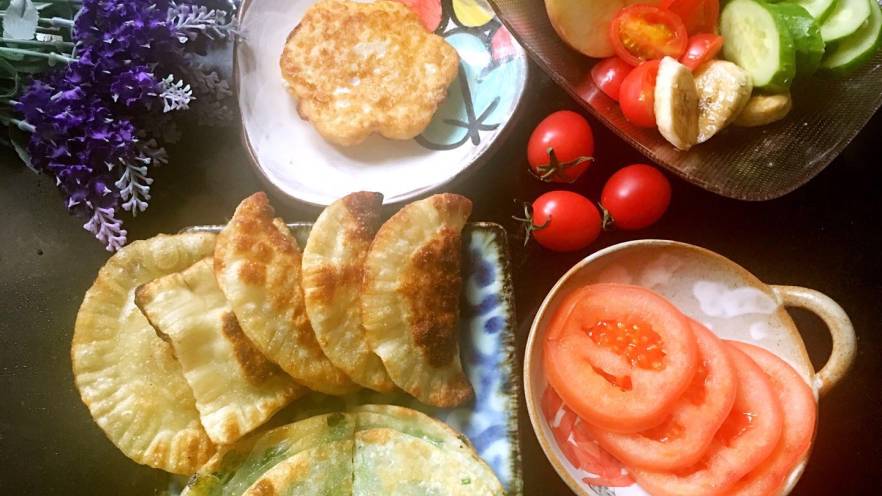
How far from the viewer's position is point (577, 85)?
259 centimetres

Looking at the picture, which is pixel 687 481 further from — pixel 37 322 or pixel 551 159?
pixel 37 322

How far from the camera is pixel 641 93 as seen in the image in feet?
7.98

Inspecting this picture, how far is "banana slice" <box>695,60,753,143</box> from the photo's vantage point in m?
2.41

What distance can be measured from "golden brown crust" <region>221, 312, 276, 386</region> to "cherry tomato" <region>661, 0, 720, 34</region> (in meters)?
1.81

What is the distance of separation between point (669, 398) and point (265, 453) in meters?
1.29

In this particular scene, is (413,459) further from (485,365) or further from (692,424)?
(692,424)

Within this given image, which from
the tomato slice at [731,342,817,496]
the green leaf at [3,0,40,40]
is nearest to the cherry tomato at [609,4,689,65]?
the tomato slice at [731,342,817,496]

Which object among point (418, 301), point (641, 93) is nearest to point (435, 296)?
point (418, 301)

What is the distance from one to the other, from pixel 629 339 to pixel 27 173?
2.39 m

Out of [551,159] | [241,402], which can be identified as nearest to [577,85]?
[551,159]

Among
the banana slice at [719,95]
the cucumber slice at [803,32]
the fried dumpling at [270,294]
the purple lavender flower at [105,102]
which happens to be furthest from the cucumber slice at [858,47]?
the purple lavender flower at [105,102]

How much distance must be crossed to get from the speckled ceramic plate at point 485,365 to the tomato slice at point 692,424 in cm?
35

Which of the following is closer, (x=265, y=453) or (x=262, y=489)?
(x=262, y=489)

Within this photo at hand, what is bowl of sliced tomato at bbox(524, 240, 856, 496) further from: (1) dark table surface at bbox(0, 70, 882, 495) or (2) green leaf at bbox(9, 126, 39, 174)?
(2) green leaf at bbox(9, 126, 39, 174)
